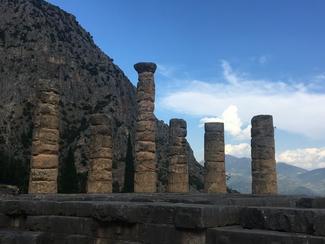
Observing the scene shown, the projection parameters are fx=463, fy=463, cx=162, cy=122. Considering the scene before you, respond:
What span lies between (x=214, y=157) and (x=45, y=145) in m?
8.75

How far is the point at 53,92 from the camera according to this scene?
2234cm

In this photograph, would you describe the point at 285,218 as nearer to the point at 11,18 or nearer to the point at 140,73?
the point at 140,73

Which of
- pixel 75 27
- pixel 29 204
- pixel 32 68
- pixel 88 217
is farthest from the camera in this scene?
pixel 75 27

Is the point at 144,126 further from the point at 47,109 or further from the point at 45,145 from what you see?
the point at 45,145

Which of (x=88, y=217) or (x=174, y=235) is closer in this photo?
(x=174, y=235)

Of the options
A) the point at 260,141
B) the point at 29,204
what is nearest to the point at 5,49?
the point at 260,141

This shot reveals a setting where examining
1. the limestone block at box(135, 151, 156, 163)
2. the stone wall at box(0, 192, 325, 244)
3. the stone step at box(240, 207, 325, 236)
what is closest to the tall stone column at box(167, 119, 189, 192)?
the limestone block at box(135, 151, 156, 163)

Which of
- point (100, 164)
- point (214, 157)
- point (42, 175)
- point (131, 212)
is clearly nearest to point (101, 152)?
point (100, 164)

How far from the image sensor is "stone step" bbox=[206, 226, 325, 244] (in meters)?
5.49

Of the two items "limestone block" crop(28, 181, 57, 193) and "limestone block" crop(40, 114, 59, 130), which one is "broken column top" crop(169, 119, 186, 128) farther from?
"limestone block" crop(28, 181, 57, 193)

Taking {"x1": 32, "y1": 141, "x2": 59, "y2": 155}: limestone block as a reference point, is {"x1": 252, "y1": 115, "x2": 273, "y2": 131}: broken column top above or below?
above

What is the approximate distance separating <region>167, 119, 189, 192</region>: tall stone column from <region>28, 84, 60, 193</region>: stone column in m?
6.79

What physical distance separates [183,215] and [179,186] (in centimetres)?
1861

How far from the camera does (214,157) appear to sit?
79.9 ft
